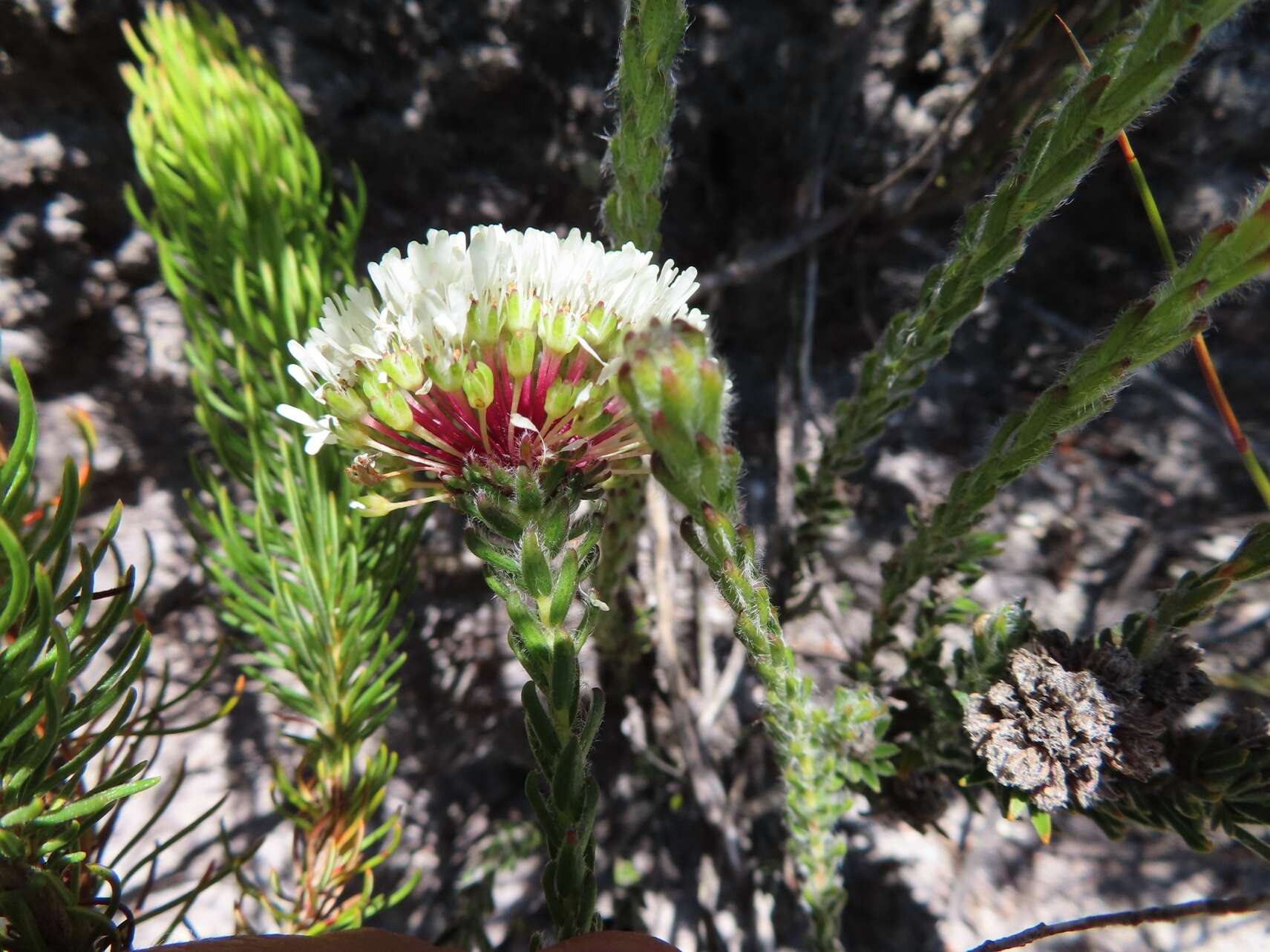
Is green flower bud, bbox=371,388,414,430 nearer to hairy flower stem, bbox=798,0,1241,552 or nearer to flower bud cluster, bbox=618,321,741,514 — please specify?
flower bud cluster, bbox=618,321,741,514

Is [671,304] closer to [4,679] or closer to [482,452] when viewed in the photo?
[482,452]

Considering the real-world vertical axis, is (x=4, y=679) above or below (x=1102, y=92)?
below

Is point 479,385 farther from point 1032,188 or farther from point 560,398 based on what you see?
point 1032,188

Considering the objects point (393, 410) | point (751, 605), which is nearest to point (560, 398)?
point (393, 410)

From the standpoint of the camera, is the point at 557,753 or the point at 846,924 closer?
the point at 557,753

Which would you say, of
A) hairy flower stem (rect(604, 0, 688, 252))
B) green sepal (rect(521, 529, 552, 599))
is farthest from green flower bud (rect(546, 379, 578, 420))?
hairy flower stem (rect(604, 0, 688, 252))

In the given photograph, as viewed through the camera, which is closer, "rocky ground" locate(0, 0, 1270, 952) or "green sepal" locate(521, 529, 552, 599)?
"green sepal" locate(521, 529, 552, 599)

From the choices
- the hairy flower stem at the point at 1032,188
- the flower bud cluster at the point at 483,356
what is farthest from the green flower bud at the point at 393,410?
the hairy flower stem at the point at 1032,188

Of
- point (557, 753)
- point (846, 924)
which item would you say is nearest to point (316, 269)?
point (557, 753)
